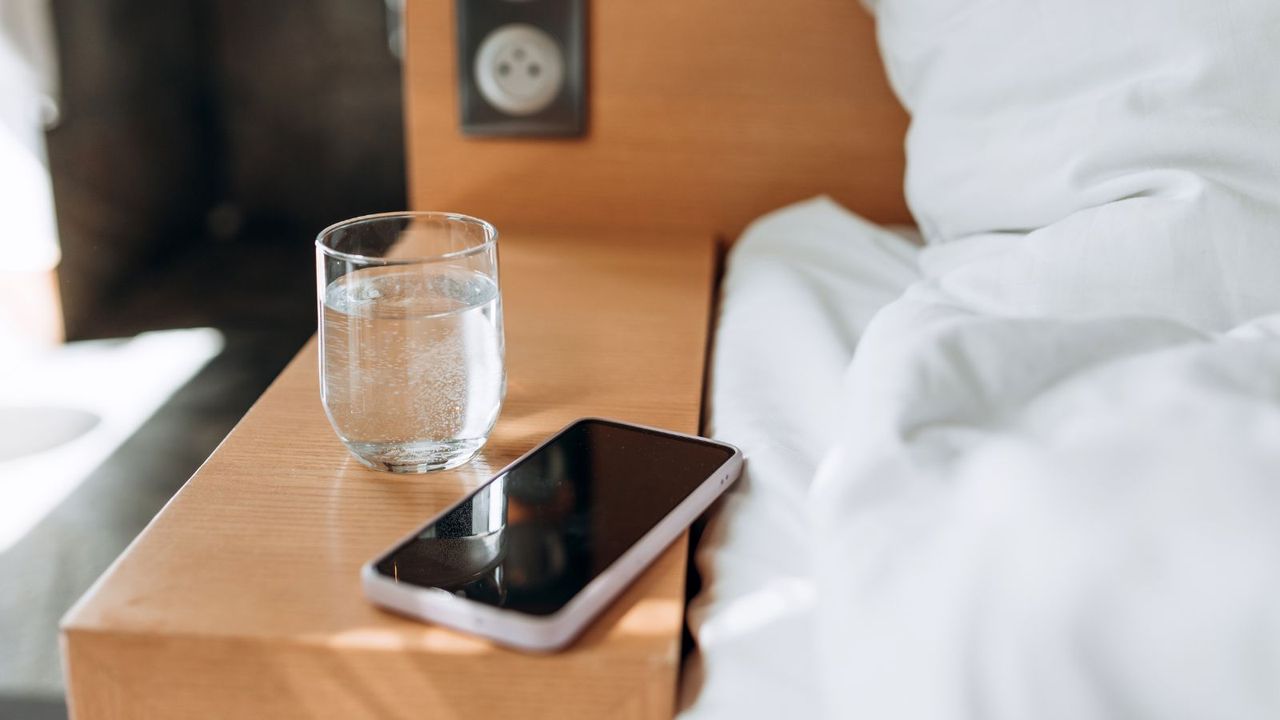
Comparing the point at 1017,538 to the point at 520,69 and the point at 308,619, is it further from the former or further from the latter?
the point at 520,69

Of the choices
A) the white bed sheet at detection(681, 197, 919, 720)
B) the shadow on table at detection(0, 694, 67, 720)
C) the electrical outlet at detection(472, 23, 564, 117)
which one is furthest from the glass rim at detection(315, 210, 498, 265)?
the shadow on table at detection(0, 694, 67, 720)

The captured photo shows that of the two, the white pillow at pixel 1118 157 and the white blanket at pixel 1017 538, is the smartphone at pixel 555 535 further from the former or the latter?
the white pillow at pixel 1118 157

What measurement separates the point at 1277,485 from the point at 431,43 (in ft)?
2.34

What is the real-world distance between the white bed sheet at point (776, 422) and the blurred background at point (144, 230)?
699 mm

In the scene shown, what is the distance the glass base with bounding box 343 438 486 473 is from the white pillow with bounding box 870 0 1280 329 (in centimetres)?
25

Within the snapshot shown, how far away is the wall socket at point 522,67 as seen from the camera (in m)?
0.84

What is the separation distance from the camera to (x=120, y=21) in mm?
1865

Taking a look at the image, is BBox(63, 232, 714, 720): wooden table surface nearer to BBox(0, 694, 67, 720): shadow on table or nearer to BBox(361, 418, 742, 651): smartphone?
BBox(361, 418, 742, 651): smartphone

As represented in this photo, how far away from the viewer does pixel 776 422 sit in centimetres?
51

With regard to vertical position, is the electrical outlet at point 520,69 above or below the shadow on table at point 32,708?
above

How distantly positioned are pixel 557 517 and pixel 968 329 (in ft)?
0.55

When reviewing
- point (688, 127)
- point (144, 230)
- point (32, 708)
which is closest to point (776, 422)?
point (688, 127)

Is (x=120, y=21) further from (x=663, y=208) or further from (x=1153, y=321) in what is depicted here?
(x=1153, y=321)

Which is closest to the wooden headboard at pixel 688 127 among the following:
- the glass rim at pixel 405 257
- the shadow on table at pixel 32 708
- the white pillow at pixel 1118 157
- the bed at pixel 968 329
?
the bed at pixel 968 329
